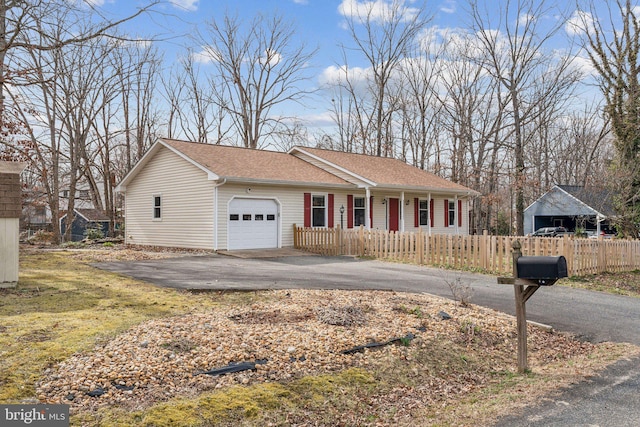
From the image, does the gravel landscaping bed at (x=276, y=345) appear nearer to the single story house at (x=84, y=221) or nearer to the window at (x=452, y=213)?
the window at (x=452, y=213)

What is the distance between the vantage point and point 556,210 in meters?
38.4

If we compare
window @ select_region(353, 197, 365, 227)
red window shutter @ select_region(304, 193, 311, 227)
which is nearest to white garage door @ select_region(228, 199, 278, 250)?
red window shutter @ select_region(304, 193, 311, 227)

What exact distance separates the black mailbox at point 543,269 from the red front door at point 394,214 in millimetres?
17892

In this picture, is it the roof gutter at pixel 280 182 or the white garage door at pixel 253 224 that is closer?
the roof gutter at pixel 280 182

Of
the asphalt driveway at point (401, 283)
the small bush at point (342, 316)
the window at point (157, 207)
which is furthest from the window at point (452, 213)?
the small bush at point (342, 316)

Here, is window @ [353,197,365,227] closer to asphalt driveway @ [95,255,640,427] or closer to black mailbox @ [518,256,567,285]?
asphalt driveway @ [95,255,640,427]

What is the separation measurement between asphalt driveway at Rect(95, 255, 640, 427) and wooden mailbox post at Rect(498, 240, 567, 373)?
2.18ft

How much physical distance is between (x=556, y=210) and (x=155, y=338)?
39491 millimetres

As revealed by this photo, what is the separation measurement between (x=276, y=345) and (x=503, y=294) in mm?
5867

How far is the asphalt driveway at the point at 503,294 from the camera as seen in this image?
4109 millimetres

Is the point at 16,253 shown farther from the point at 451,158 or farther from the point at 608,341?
the point at 451,158

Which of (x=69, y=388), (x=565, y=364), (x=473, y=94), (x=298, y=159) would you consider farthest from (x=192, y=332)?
(x=473, y=94)

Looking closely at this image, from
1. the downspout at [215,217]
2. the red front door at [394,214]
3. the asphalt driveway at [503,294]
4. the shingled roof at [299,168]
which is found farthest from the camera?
the red front door at [394,214]

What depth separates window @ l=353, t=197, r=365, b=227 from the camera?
21.4m
